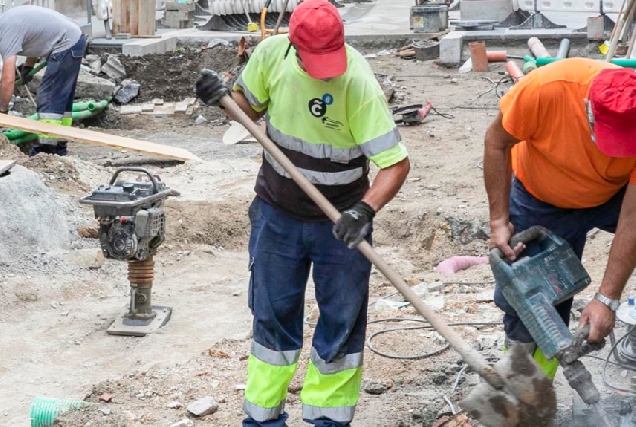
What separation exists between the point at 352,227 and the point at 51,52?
7299mm

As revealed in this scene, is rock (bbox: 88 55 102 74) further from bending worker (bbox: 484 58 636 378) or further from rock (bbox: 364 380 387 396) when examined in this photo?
bending worker (bbox: 484 58 636 378)

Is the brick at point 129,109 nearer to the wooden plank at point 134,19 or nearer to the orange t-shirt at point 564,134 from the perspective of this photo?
the wooden plank at point 134,19

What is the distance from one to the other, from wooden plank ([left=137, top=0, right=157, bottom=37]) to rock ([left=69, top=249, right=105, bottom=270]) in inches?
450

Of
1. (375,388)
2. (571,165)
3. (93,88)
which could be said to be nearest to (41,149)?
(93,88)

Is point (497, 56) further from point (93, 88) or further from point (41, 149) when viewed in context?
point (41, 149)

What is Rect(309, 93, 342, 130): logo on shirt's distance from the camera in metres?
3.97

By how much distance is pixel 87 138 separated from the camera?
9727 millimetres

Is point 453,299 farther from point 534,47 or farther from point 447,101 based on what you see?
point 534,47

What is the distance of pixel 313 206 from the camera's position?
4109mm

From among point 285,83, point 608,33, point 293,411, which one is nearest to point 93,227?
point 293,411

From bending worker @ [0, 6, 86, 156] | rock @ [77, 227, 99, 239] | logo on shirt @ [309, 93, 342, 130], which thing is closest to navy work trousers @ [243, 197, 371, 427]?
logo on shirt @ [309, 93, 342, 130]

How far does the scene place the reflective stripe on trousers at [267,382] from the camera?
13.7 ft

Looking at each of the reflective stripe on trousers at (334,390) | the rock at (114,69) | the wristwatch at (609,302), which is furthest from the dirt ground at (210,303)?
the rock at (114,69)

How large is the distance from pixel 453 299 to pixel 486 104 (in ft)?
23.3
